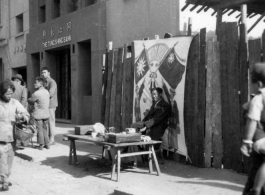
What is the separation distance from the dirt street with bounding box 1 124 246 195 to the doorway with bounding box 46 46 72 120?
8389mm

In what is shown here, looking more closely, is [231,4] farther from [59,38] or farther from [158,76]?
[59,38]

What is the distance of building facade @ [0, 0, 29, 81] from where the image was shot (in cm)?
1950

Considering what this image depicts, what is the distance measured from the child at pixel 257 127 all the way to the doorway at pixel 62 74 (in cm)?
1308

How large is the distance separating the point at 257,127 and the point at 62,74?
550 inches

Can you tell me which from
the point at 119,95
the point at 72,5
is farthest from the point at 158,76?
the point at 72,5

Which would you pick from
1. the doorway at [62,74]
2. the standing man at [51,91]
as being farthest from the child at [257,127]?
the doorway at [62,74]

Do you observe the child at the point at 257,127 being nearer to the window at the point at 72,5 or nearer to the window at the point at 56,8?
the window at the point at 72,5

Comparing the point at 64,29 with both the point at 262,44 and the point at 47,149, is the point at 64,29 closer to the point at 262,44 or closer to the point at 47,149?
the point at 47,149

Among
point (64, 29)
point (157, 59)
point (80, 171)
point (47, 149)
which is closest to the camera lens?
point (80, 171)

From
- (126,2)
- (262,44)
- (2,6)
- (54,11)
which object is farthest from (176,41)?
(2,6)

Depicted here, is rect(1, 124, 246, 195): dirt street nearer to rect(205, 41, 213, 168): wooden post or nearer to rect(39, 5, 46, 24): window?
rect(205, 41, 213, 168): wooden post

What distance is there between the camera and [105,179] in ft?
21.0

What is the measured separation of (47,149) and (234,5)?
217 inches

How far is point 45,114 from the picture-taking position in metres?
9.30
